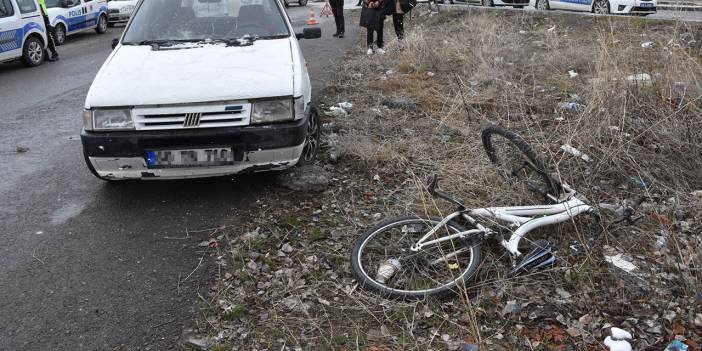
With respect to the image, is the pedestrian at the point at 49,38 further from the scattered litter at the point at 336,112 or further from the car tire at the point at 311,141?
the car tire at the point at 311,141

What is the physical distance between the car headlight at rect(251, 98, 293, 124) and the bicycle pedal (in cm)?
197

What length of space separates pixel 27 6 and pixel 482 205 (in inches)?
425

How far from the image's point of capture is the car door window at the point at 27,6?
10.9 m

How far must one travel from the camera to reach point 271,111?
13.5 feet

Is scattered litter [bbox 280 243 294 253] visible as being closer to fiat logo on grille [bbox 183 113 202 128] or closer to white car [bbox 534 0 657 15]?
fiat logo on grille [bbox 183 113 202 128]

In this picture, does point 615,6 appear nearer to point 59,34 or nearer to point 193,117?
point 193,117

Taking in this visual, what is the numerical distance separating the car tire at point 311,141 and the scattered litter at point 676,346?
3.17m

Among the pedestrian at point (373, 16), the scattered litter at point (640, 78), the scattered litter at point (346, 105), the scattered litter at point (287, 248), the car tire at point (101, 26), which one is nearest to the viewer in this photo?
the scattered litter at point (287, 248)

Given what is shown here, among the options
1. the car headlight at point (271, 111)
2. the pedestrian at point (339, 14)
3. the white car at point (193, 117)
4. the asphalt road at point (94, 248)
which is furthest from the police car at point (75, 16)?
the car headlight at point (271, 111)

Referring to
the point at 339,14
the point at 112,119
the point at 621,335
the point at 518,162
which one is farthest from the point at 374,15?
the point at 621,335

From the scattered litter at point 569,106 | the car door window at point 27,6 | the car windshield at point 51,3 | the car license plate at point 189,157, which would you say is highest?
the car license plate at point 189,157

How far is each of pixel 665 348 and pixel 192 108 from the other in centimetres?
323

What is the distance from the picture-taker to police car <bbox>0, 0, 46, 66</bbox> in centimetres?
1041

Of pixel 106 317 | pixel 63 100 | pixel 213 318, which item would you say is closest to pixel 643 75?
pixel 213 318
